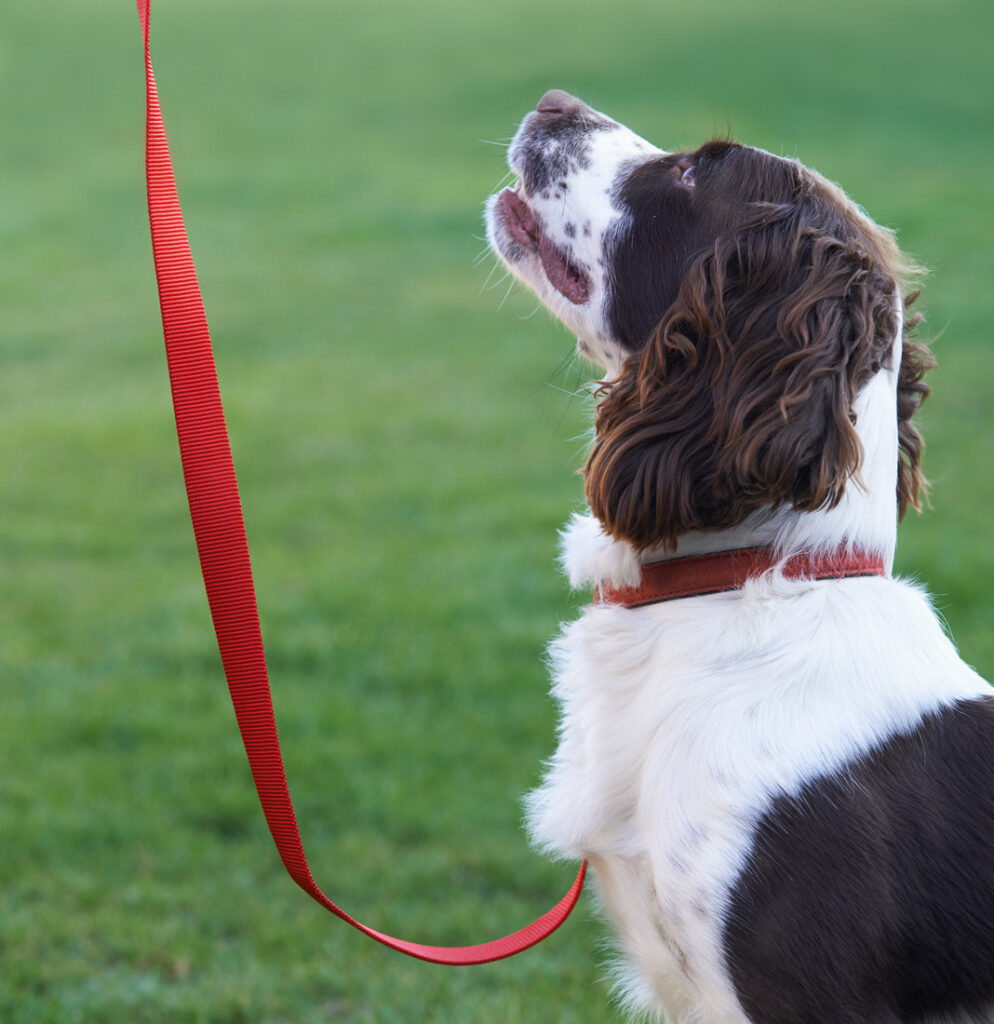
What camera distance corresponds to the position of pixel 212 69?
23.2 meters

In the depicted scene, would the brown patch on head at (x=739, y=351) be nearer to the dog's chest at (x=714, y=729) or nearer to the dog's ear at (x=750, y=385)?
the dog's ear at (x=750, y=385)

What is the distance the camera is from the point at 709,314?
247 cm

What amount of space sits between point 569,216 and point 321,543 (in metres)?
4.30

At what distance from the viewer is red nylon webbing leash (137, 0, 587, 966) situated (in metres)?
2.33

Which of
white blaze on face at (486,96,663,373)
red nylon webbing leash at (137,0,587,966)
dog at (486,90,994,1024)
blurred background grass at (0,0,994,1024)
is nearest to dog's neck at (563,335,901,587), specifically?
dog at (486,90,994,1024)

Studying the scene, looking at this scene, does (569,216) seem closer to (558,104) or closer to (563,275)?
(563,275)

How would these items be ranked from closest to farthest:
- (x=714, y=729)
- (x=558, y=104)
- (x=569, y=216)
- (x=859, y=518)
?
(x=714, y=729), (x=859, y=518), (x=569, y=216), (x=558, y=104)

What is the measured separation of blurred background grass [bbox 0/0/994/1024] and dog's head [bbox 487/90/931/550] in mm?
505

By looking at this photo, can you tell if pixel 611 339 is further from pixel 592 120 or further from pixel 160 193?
pixel 160 193

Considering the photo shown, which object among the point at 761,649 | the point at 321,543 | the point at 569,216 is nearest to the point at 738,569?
the point at 761,649

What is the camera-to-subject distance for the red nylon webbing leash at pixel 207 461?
233cm

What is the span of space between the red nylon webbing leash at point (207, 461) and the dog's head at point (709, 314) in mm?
718

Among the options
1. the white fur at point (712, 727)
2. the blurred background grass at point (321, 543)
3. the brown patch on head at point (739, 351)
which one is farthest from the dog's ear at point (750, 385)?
the blurred background grass at point (321, 543)

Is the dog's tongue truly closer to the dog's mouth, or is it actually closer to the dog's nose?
the dog's mouth
